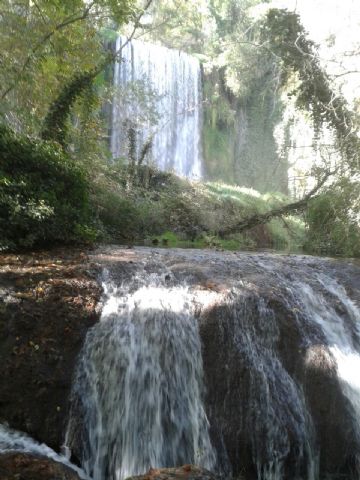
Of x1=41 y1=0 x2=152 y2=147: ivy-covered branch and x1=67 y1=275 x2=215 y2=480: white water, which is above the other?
x1=41 y1=0 x2=152 y2=147: ivy-covered branch

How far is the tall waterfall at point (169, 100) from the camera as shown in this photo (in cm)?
2258

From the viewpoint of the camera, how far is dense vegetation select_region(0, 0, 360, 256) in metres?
6.88

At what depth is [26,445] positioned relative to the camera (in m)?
3.54

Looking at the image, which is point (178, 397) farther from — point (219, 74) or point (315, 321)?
point (219, 74)

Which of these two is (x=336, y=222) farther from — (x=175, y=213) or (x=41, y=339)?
(x=41, y=339)

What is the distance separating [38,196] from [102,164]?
614 cm

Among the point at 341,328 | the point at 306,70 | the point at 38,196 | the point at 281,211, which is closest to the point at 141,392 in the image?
the point at 341,328

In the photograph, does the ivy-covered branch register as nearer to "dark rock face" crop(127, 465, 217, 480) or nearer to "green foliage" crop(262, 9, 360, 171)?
"green foliage" crop(262, 9, 360, 171)

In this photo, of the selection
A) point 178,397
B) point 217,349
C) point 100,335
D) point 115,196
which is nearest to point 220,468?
point 178,397

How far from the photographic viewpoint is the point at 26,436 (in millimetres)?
3752

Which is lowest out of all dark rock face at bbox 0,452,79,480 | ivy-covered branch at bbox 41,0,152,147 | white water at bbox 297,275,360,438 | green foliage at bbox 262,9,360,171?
dark rock face at bbox 0,452,79,480

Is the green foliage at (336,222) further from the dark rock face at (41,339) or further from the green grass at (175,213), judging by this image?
the dark rock face at (41,339)

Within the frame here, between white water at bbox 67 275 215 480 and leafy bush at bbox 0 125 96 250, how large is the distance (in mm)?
2125

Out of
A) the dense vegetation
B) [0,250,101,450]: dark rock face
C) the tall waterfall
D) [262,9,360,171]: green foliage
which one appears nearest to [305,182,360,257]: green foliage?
the dense vegetation
